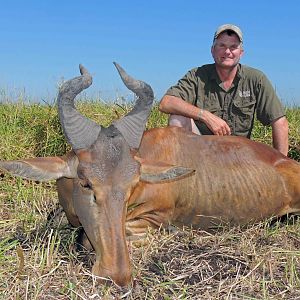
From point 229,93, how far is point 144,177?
3040 mm

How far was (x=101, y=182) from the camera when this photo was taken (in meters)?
3.78

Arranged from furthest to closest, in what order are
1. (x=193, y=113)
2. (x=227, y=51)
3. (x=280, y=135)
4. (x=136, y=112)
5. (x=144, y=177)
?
1. (x=280, y=135)
2. (x=227, y=51)
3. (x=193, y=113)
4. (x=136, y=112)
5. (x=144, y=177)

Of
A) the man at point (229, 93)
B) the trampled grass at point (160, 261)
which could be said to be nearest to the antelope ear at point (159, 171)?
the trampled grass at point (160, 261)

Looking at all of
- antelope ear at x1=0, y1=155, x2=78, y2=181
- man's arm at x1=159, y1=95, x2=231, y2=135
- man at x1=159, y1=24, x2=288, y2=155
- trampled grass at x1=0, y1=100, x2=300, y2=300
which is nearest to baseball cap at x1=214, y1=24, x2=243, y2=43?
man at x1=159, y1=24, x2=288, y2=155

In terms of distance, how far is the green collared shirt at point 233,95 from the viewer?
6.82 metres

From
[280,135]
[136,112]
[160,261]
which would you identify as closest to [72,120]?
[136,112]

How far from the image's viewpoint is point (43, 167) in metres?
4.02

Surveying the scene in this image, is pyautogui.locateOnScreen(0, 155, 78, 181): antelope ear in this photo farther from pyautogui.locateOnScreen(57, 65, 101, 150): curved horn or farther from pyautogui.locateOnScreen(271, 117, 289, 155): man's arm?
pyautogui.locateOnScreen(271, 117, 289, 155): man's arm

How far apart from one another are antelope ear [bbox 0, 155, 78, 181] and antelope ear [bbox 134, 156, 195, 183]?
1.62 feet

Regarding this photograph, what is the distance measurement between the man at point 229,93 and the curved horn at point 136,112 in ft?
7.07

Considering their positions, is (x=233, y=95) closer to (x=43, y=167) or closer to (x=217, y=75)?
(x=217, y=75)

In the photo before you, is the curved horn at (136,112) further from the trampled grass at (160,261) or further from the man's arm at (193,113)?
the man's arm at (193,113)

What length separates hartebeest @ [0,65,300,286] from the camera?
12.2 ft

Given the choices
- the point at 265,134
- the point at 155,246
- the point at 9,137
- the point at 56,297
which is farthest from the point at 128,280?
the point at 265,134
